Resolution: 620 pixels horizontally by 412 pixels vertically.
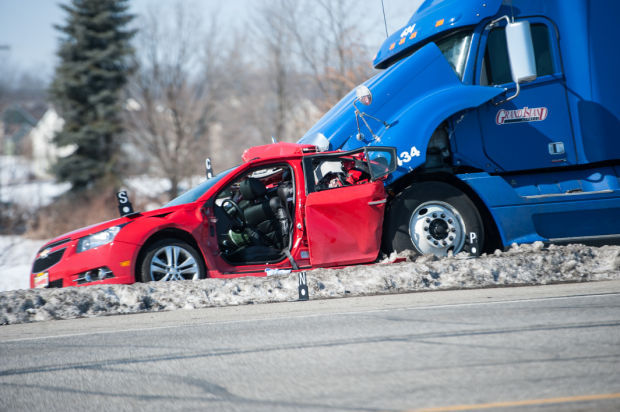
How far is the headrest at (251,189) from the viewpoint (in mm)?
8492

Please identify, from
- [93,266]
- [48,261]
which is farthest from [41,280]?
[93,266]

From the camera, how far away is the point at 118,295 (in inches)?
291

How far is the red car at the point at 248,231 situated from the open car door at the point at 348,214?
1cm

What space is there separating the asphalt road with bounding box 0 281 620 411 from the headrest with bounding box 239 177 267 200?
78.7 inches

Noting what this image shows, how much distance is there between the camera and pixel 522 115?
8.92m

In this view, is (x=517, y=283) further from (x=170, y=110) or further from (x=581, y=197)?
(x=170, y=110)

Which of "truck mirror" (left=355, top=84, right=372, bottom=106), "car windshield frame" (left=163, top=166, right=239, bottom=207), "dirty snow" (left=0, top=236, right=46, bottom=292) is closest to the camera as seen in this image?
"car windshield frame" (left=163, top=166, right=239, bottom=207)

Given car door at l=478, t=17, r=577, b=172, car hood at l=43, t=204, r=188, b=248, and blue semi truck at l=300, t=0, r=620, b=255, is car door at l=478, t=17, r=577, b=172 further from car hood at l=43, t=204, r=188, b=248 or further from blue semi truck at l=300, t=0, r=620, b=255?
car hood at l=43, t=204, r=188, b=248

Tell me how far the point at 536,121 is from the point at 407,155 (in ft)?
6.16

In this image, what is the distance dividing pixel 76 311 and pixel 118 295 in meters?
0.47

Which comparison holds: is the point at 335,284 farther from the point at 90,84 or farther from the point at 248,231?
the point at 90,84

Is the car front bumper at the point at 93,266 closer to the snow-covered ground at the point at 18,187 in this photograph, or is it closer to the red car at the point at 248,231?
the red car at the point at 248,231

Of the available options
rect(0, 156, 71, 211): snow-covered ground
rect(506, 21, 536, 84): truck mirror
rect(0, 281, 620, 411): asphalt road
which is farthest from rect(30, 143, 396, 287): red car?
rect(0, 156, 71, 211): snow-covered ground

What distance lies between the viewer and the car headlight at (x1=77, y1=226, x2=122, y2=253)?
307 inches
